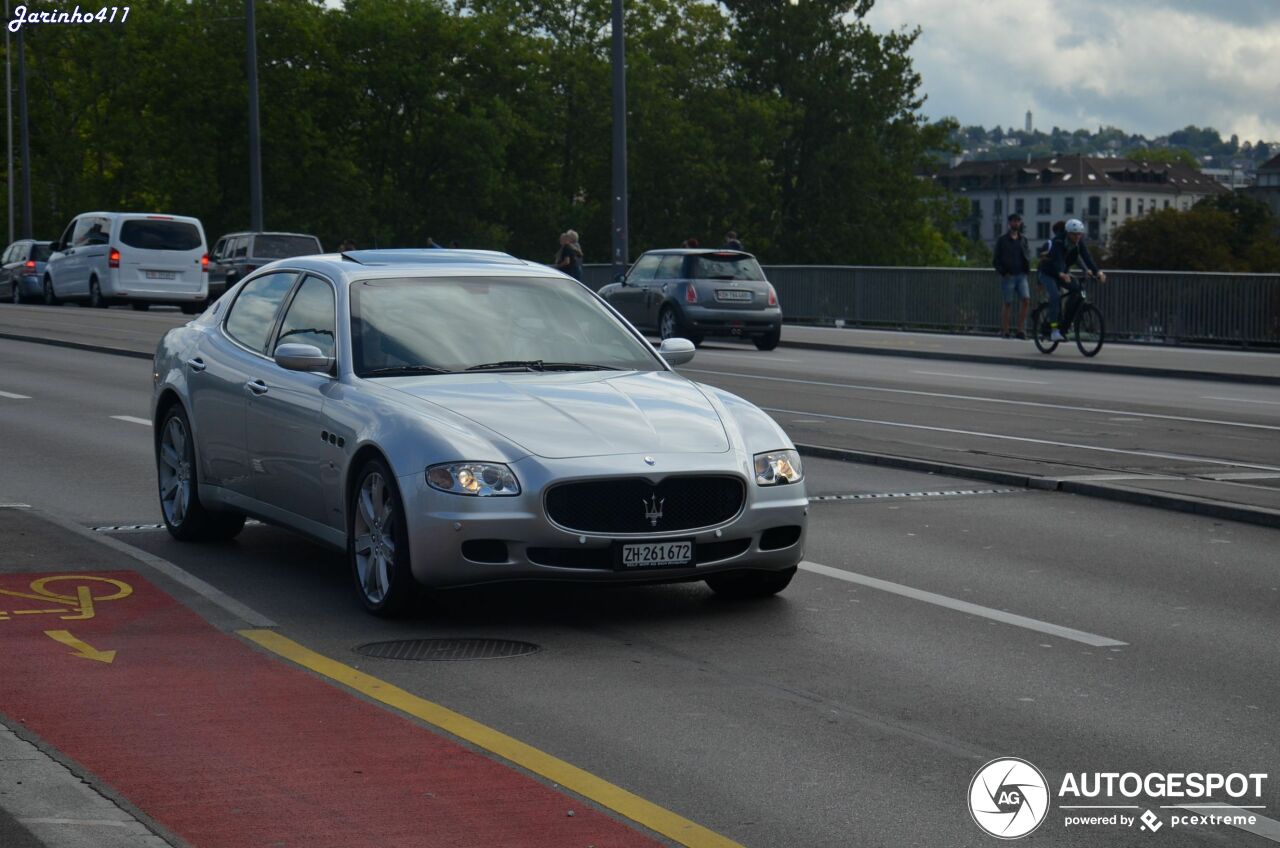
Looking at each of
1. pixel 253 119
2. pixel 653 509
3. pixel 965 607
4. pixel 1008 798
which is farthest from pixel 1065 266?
pixel 1008 798

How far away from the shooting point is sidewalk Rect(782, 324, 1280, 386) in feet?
81.0

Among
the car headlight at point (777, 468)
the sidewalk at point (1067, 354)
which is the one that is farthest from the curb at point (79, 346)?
the car headlight at point (777, 468)

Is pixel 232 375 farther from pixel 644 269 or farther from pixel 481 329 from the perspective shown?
pixel 644 269

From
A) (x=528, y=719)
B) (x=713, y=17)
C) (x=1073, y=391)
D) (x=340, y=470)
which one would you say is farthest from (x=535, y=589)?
(x=713, y=17)

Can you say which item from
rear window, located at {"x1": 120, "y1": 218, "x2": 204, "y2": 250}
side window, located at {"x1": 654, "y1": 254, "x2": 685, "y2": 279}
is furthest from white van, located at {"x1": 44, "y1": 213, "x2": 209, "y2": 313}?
side window, located at {"x1": 654, "y1": 254, "x2": 685, "y2": 279}

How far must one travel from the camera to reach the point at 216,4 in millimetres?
73938

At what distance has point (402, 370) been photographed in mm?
8461

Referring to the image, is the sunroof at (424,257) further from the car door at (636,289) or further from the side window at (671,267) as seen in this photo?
the car door at (636,289)

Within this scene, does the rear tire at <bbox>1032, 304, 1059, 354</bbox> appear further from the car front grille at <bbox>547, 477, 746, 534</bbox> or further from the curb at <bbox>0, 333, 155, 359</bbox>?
the car front grille at <bbox>547, 477, 746, 534</bbox>

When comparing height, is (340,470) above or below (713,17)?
below

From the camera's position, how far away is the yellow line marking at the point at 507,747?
4973 mm

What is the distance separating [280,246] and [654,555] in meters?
38.4

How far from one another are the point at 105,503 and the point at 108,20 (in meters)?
66.6

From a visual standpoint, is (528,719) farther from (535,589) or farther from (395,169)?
(395,169)
